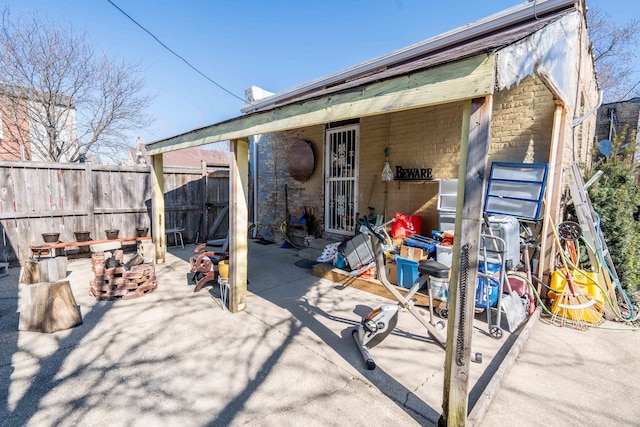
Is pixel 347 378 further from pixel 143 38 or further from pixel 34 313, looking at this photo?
pixel 143 38

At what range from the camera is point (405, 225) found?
5125mm

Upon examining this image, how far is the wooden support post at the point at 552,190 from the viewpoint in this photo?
151 inches

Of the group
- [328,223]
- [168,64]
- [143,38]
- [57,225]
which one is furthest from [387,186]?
[168,64]

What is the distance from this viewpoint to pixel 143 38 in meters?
8.16

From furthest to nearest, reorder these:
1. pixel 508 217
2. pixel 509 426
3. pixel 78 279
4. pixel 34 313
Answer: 1. pixel 78 279
2. pixel 508 217
3. pixel 34 313
4. pixel 509 426

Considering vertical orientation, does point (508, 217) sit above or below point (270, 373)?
above

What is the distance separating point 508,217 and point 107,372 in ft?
15.3

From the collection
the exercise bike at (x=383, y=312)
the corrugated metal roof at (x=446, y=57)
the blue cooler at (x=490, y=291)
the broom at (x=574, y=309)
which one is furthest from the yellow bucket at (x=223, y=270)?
the broom at (x=574, y=309)

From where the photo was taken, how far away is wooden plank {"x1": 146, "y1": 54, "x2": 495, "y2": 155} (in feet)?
5.57

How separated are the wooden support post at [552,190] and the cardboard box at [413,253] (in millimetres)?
1430

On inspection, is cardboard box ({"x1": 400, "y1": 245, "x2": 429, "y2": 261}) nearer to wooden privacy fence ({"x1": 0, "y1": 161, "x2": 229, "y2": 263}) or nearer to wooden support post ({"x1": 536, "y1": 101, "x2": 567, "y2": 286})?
wooden support post ({"x1": 536, "y1": 101, "x2": 567, "y2": 286})

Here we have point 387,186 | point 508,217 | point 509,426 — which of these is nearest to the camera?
point 509,426

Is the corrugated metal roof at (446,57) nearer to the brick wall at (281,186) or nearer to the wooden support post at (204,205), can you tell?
the brick wall at (281,186)

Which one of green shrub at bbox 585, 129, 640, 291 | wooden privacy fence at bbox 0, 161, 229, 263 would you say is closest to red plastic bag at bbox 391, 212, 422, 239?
green shrub at bbox 585, 129, 640, 291
